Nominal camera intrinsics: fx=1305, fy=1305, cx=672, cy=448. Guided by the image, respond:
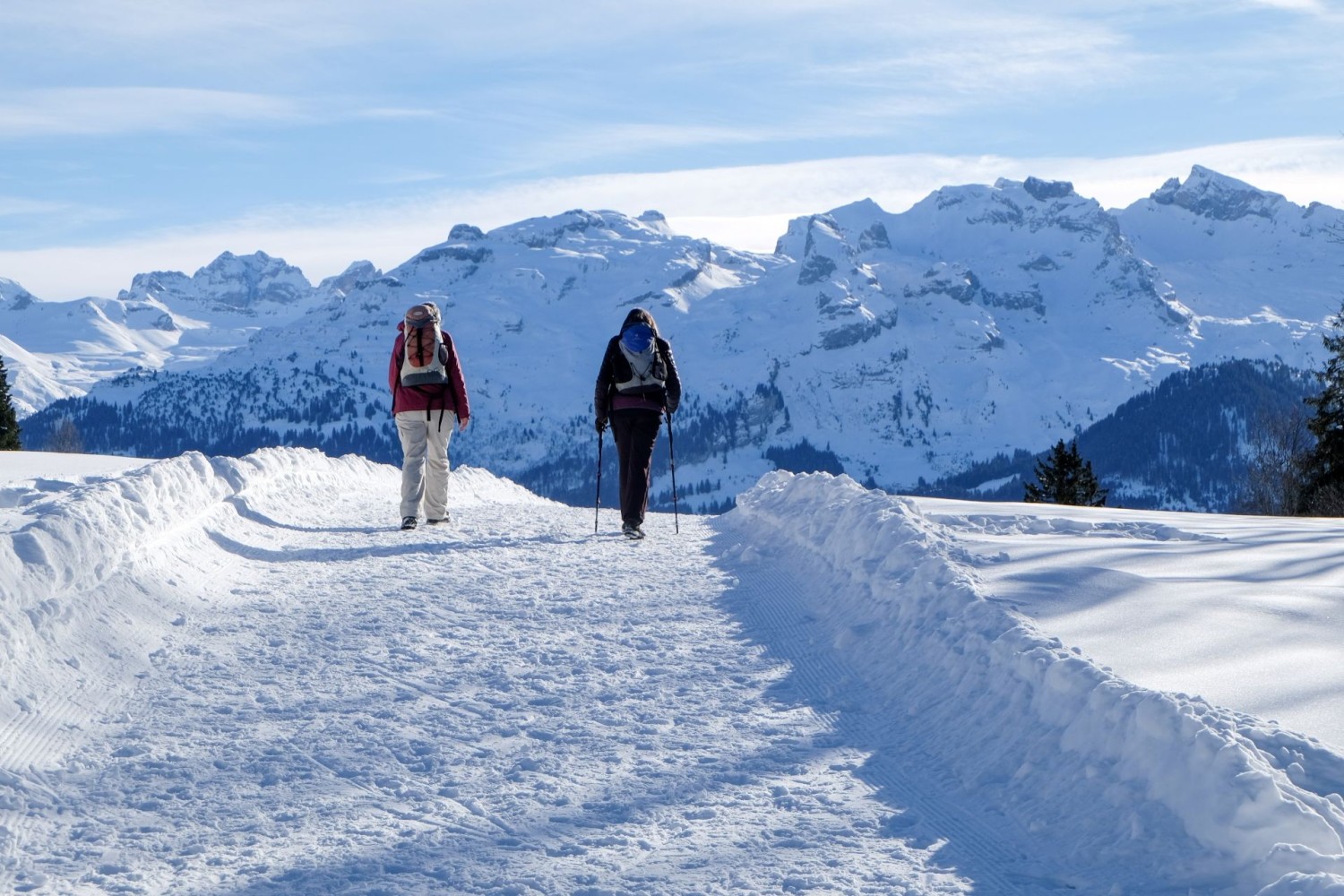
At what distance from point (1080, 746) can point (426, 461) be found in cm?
1080

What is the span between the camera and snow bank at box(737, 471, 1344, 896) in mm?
4555

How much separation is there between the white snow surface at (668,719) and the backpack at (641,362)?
11.5ft

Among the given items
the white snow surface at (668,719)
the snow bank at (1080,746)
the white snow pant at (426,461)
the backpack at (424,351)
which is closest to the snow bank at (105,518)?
the white snow surface at (668,719)

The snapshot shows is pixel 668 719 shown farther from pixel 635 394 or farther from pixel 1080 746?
pixel 635 394

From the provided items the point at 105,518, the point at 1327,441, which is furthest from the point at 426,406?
the point at 1327,441

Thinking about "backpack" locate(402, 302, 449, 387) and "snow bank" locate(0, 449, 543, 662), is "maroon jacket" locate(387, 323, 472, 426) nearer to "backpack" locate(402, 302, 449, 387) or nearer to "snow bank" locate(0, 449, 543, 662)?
"backpack" locate(402, 302, 449, 387)

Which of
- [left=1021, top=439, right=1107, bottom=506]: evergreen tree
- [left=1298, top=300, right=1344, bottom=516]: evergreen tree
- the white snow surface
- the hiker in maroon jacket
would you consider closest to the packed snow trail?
the white snow surface

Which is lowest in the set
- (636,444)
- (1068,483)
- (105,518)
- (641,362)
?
(1068,483)

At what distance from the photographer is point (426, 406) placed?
15070mm

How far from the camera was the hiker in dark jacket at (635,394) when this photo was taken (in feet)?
47.8

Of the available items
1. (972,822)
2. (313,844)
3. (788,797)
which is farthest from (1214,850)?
Result: (313,844)

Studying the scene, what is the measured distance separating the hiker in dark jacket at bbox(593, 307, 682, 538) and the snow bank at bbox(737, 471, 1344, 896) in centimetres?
557

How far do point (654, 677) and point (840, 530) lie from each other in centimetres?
458

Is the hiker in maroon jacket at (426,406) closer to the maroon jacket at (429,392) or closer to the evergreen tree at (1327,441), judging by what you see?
the maroon jacket at (429,392)
